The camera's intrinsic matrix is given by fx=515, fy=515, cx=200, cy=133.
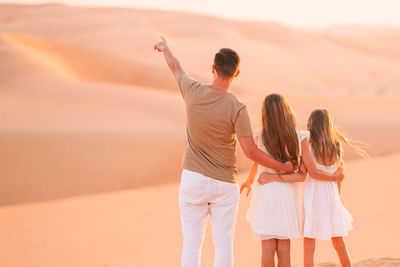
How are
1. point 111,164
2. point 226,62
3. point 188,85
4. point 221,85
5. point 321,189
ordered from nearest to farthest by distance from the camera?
1. point 226,62
2. point 221,85
3. point 188,85
4. point 321,189
5. point 111,164

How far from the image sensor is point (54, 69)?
2430cm

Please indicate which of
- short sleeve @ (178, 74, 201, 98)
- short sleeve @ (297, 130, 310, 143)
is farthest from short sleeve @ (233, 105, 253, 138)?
short sleeve @ (297, 130, 310, 143)

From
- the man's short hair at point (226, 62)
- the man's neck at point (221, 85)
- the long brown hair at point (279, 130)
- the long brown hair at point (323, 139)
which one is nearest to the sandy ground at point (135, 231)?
the long brown hair at point (323, 139)

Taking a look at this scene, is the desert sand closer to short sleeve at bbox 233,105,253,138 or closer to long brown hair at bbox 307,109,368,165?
long brown hair at bbox 307,109,368,165

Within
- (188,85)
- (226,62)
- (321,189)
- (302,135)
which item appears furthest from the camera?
(321,189)

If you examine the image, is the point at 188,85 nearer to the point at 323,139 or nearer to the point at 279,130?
the point at 279,130

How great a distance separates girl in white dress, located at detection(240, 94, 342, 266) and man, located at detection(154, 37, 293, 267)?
0.88 ft

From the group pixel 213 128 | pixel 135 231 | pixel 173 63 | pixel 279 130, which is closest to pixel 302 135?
pixel 279 130

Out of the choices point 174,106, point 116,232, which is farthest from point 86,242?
point 174,106

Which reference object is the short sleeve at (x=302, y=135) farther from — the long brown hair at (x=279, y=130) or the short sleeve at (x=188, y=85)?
the short sleeve at (x=188, y=85)

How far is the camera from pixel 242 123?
3727 mm

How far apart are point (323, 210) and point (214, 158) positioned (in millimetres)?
1227

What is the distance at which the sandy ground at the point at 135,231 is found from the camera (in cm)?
671

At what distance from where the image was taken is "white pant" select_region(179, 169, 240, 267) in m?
3.83
